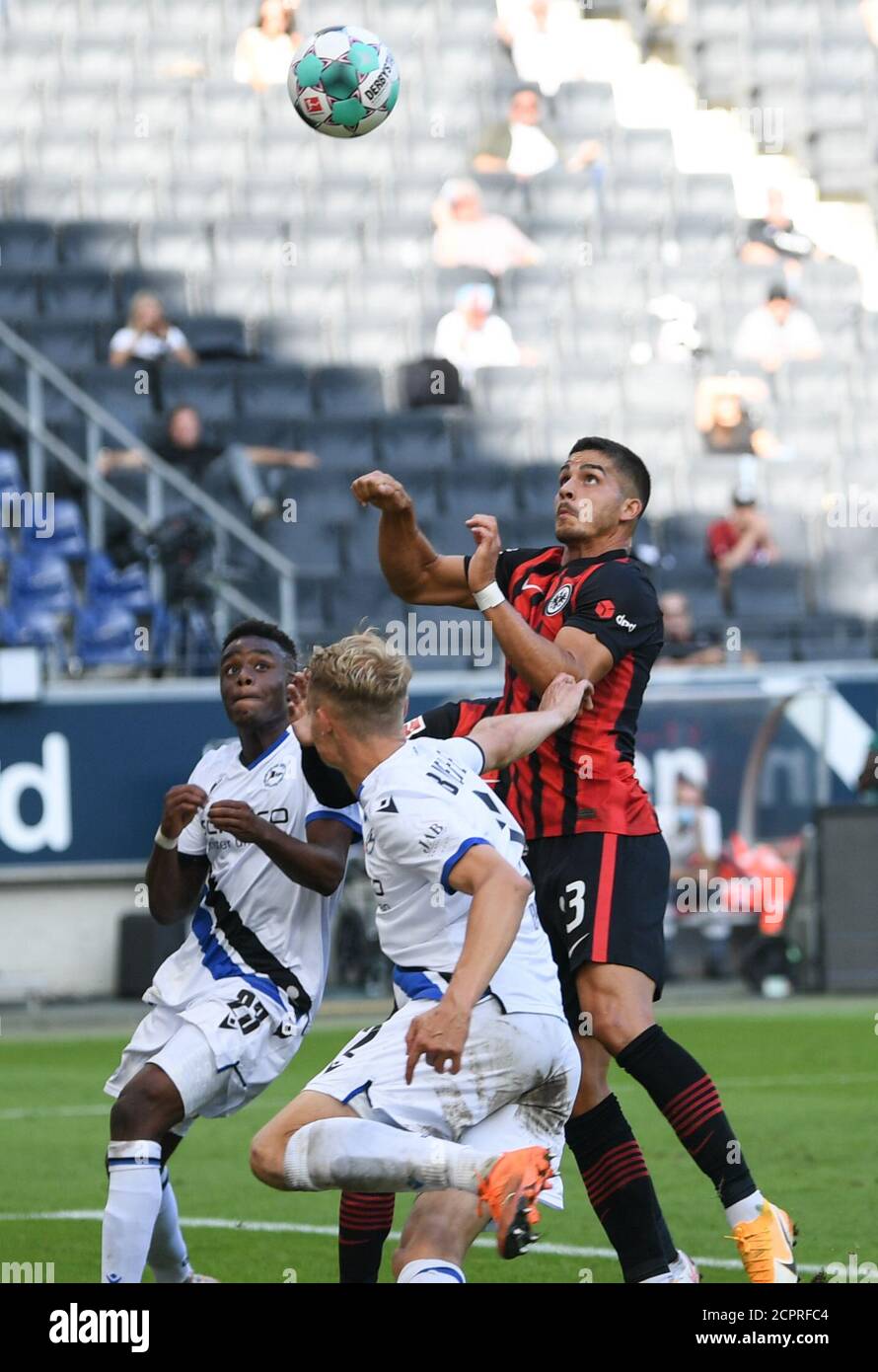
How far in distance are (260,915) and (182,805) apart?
438 millimetres

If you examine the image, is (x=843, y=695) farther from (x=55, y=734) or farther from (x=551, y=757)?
(x=551, y=757)

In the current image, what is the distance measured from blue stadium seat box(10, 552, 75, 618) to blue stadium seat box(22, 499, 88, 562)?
7.8 inches

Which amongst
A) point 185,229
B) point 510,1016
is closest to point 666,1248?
point 510,1016

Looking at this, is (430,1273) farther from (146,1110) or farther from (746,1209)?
(746,1209)

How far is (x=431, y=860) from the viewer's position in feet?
15.8

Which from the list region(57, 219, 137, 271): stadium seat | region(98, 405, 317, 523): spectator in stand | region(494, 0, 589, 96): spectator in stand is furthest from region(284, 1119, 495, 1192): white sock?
region(494, 0, 589, 96): spectator in stand

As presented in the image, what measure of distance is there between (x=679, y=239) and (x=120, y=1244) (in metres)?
18.2

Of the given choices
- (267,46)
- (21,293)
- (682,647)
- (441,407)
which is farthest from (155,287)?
(682,647)

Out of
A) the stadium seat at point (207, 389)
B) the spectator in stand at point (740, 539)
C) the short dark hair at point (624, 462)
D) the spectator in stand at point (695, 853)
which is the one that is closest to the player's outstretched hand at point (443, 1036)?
the short dark hair at point (624, 462)

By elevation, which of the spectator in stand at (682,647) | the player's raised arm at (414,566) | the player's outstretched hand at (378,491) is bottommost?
the spectator in stand at (682,647)

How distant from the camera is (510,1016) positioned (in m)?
4.89

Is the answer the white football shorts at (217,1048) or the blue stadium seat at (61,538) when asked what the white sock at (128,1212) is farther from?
the blue stadium seat at (61,538)

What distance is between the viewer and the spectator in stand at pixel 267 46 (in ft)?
70.3

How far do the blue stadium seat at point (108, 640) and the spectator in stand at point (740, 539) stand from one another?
5054mm
